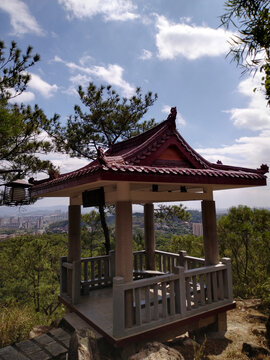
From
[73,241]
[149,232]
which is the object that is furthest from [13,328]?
[149,232]

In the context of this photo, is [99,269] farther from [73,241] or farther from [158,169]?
[158,169]

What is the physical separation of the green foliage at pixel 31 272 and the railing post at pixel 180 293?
1386 cm

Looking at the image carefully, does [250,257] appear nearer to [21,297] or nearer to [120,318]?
[120,318]

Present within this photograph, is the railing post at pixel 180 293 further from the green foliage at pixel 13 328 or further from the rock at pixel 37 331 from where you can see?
the green foliage at pixel 13 328

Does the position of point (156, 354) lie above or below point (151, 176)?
below

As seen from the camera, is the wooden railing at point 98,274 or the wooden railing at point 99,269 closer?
the wooden railing at point 99,269

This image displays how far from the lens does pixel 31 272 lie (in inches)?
687

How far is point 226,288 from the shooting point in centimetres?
561

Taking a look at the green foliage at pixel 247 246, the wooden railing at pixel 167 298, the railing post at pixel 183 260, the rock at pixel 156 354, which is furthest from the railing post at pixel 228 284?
the green foliage at pixel 247 246

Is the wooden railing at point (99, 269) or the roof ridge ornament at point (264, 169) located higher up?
the roof ridge ornament at point (264, 169)

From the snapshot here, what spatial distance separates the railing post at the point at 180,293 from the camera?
4.80 meters

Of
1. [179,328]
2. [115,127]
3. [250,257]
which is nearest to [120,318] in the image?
[179,328]

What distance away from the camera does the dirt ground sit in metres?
4.57

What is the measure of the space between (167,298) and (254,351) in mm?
1875
